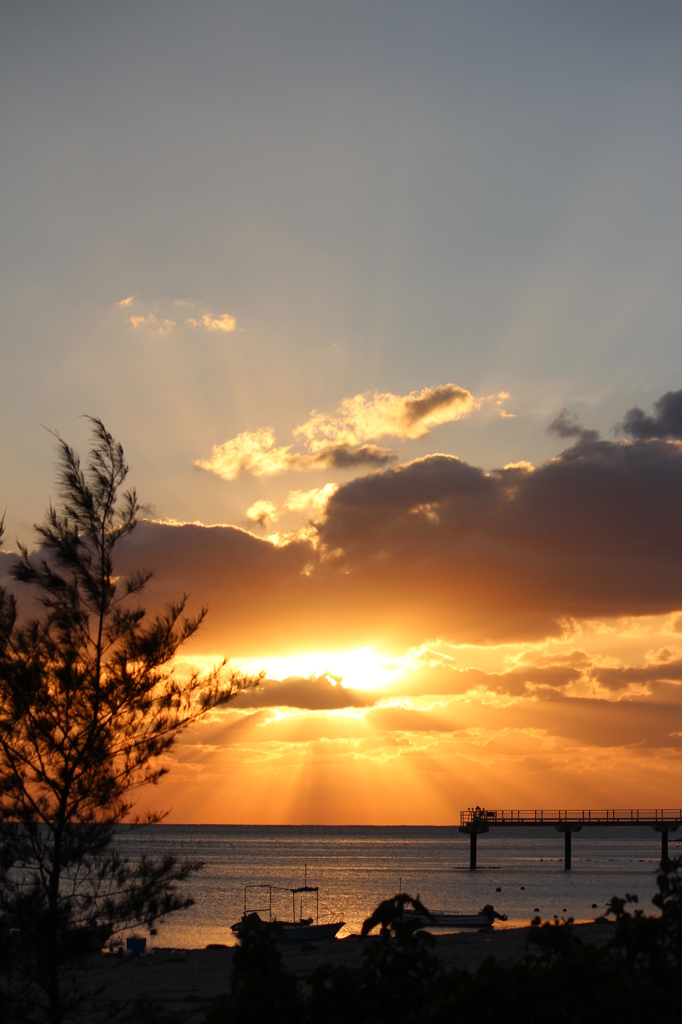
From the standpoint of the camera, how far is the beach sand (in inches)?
1077

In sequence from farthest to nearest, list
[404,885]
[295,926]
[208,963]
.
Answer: [404,885], [295,926], [208,963]

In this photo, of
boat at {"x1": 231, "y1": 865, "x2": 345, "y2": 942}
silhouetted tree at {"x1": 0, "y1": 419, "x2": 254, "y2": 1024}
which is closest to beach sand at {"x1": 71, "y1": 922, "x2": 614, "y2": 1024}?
boat at {"x1": 231, "y1": 865, "x2": 345, "y2": 942}

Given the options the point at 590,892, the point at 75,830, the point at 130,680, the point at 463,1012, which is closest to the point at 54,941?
the point at 75,830

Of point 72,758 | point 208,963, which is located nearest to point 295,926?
point 208,963

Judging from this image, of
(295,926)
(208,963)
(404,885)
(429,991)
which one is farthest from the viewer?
(404,885)

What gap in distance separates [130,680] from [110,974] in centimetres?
2268

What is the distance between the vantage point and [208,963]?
116 feet

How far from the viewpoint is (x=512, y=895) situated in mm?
73625

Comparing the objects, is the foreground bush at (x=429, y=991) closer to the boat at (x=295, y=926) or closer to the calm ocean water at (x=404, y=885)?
the boat at (x=295, y=926)

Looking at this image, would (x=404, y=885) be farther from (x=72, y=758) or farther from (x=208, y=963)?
(x=72, y=758)

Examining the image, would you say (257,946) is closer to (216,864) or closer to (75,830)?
(75,830)

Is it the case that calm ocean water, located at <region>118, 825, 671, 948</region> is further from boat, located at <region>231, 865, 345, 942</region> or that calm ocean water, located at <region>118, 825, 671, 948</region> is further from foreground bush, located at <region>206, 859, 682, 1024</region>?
foreground bush, located at <region>206, 859, 682, 1024</region>

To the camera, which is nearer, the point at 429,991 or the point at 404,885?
the point at 429,991

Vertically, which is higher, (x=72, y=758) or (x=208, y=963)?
(x=72, y=758)
